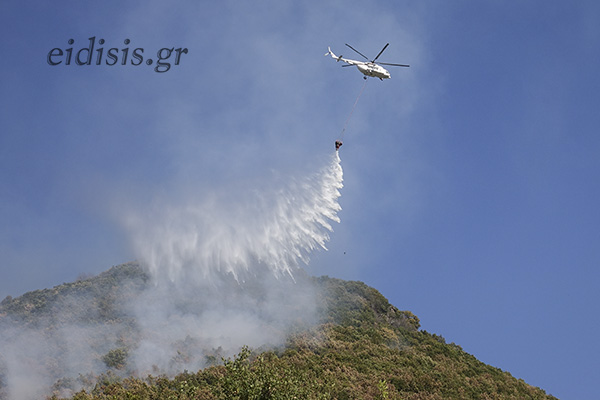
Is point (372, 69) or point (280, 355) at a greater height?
point (372, 69)

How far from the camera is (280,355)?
63.7m

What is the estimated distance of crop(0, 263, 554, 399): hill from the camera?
5003cm

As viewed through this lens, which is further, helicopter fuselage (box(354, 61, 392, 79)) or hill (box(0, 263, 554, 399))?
helicopter fuselage (box(354, 61, 392, 79))

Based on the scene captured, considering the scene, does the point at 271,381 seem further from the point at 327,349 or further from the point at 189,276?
the point at 189,276

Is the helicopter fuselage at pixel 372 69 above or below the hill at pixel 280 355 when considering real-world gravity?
above

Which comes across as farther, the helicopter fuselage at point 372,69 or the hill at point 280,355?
the helicopter fuselage at point 372,69

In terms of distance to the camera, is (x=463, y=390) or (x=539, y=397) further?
(x=539, y=397)

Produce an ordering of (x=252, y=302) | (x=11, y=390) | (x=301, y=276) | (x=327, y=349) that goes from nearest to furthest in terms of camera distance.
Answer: (x=11, y=390), (x=327, y=349), (x=252, y=302), (x=301, y=276)

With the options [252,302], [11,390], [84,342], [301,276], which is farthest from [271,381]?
[301,276]

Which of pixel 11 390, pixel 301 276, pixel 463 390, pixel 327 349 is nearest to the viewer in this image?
pixel 11 390

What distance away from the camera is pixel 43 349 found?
62.0 metres

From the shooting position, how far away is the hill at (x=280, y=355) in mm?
50031

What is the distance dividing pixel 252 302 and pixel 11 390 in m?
36.2

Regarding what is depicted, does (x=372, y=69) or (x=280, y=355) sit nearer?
(x=280, y=355)
